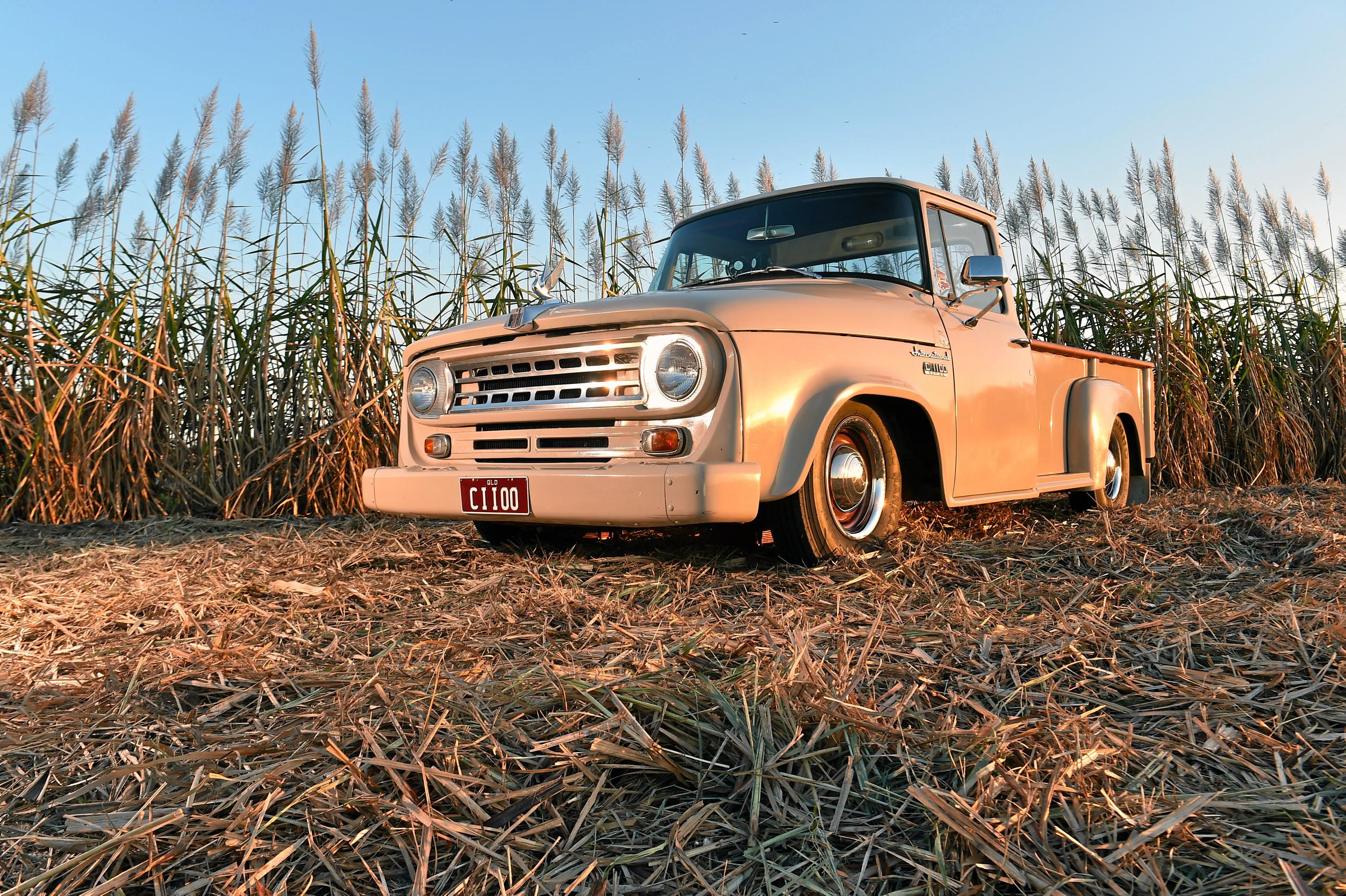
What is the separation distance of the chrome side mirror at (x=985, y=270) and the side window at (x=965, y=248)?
153 millimetres

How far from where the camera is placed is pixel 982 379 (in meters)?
4.02

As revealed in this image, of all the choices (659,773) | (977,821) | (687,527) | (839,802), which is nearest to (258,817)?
(659,773)

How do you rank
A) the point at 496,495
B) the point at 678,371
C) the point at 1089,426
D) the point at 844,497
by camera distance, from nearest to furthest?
the point at 678,371 → the point at 496,495 → the point at 844,497 → the point at 1089,426

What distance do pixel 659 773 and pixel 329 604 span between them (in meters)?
1.69

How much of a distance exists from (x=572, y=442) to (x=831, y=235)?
1679mm

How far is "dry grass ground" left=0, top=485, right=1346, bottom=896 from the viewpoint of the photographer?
126 centimetres

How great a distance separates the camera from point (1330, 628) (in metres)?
1.96

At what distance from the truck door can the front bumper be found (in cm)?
135

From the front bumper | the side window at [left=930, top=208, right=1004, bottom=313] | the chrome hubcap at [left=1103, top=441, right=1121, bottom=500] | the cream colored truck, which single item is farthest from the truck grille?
the chrome hubcap at [left=1103, top=441, right=1121, bottom=500]

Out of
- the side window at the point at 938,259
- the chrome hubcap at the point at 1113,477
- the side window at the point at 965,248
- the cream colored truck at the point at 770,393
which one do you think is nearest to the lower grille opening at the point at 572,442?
the cream colored truck at the point at 770,393

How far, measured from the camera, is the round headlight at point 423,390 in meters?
3.60

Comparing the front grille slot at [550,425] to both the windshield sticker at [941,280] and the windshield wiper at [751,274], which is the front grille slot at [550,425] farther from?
the windshield sticker at [941,280]

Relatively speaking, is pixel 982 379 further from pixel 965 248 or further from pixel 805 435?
pixel 805 435

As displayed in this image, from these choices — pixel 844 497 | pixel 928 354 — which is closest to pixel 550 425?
pixel 844 497
